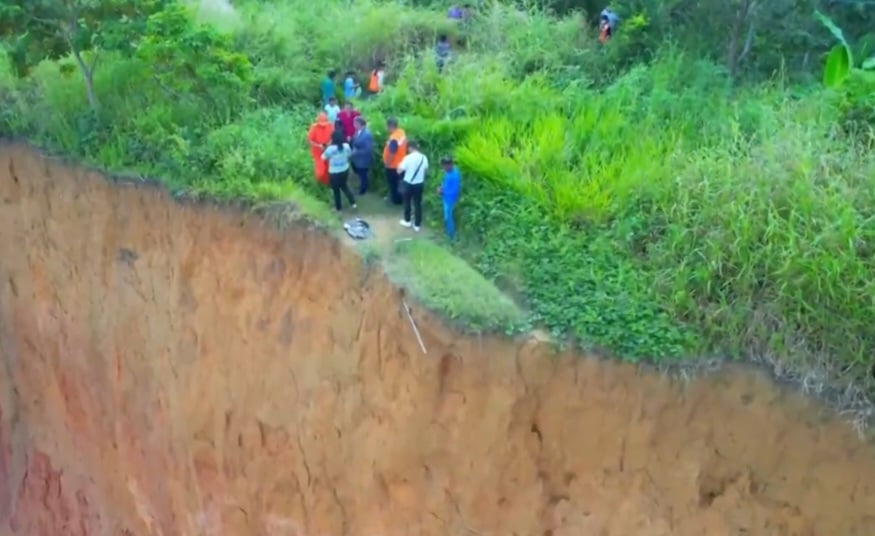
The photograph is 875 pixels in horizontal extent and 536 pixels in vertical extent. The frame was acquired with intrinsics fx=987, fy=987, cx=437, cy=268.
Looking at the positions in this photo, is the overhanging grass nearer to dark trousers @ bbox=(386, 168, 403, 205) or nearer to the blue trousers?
the blue trousers

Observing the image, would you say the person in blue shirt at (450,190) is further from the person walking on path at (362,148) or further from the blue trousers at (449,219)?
the person walking on path at (362,148)

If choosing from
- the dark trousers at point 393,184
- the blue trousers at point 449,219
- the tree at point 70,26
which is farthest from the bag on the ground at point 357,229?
the tree at point 70,26

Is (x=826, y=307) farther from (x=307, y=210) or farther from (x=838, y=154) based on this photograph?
(x=307, y=210)

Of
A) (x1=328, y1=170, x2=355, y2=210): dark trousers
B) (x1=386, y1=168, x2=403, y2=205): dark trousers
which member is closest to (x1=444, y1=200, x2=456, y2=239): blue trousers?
(x1=386, y1=168, x2=403, y2=205): dark trousers

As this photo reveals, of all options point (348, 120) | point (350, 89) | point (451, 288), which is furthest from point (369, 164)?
point (451, 288)

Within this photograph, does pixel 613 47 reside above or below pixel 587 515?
above

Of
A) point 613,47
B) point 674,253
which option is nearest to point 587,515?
point 674,253

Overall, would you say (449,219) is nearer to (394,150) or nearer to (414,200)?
(414,200)
